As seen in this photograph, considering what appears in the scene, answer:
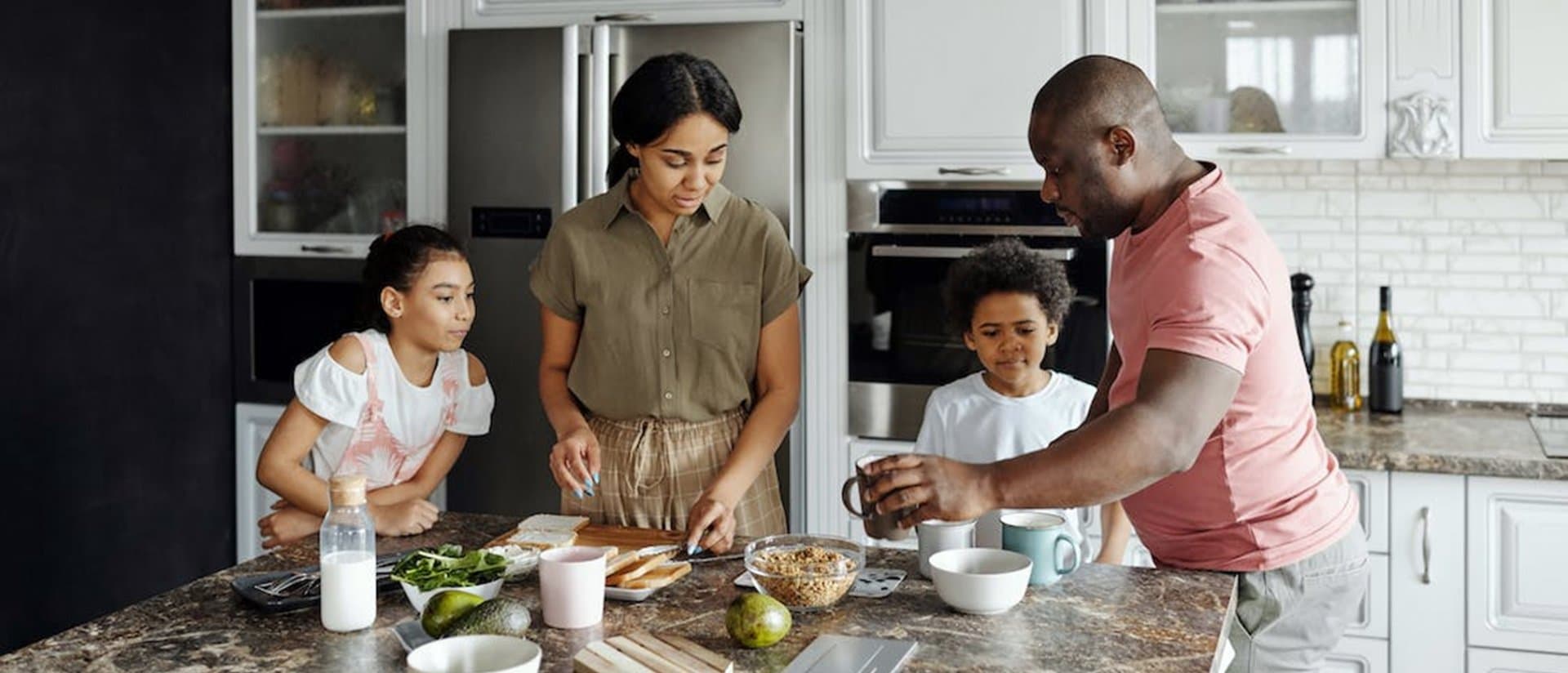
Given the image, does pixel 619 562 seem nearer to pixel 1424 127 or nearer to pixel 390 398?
pixel 390 398

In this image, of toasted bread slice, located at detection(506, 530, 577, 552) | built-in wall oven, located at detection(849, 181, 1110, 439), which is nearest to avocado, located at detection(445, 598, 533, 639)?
toasted bread slice, located at detection(506, 530, 577, 552)

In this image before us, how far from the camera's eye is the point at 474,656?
63.1 inches

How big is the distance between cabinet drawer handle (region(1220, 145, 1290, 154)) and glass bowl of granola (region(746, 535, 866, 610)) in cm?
168

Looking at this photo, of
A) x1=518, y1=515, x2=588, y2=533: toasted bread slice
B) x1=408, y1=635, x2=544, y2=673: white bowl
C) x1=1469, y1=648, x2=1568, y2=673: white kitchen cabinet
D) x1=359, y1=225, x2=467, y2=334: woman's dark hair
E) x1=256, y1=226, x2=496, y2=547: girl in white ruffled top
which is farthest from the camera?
x1=1469, y1=648, x2=1568, y2=673: white kitchen cabinet

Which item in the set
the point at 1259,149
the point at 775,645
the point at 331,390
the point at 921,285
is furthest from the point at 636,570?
the point at 1259,149

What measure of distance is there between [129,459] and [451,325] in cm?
148

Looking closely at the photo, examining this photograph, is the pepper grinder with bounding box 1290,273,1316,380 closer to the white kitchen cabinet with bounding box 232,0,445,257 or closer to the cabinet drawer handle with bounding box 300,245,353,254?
the white kitchen cabinet with bounding box 232,0,445,257

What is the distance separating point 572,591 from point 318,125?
2.46m

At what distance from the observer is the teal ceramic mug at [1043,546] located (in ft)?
6.40

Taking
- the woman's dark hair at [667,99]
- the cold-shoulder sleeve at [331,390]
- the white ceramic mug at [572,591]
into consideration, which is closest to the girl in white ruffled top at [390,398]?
the cold-shoulder sleeve at [331,390]

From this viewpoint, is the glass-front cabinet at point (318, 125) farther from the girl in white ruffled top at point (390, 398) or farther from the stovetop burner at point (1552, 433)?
the stovetop burner at point (1552, 433)

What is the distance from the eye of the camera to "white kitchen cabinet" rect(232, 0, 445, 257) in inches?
151

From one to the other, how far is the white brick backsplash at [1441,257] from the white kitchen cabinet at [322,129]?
209 cm

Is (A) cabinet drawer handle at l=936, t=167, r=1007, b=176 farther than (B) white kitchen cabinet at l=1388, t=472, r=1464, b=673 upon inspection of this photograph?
Yes
